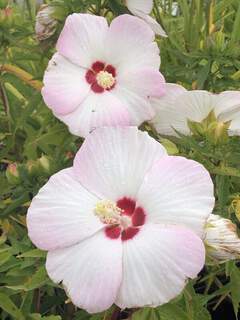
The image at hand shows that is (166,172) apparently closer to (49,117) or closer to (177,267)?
(177,267)

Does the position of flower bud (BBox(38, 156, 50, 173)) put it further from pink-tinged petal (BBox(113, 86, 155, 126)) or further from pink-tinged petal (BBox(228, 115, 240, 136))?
pink-tinged petal (BBox(228, 115, 240, 136))

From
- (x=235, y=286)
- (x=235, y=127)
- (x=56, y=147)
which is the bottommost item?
(x=235, y=286)

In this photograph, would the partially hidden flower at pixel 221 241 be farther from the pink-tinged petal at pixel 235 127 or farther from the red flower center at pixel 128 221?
the pink-tinged petal at pixel 235 127

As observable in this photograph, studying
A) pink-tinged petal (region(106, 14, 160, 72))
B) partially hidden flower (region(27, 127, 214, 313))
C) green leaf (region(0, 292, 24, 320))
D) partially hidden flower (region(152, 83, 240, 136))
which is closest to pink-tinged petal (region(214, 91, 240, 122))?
partially hidden flower (region(152, 83, 240, 136))

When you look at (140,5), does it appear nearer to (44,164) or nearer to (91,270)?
(44,164)

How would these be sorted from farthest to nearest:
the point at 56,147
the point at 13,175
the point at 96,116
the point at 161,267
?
the point at 56,147
the point at 13,175
the point at 96,116
the point at 161,267

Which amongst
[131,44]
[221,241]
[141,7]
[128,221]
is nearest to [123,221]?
[128,221]

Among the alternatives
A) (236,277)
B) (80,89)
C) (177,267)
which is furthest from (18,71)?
(177,267)
